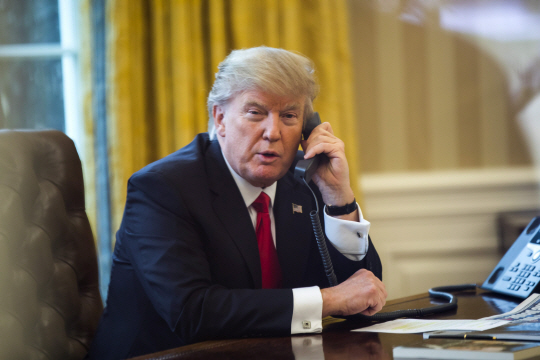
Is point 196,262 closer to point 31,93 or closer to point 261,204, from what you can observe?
point 261,204

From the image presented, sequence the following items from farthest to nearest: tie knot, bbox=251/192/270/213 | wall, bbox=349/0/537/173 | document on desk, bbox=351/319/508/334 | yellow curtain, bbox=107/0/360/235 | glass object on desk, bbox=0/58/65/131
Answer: wall, bbox=349/0/537/173
glass object on desk, bbox=0/58/65/131
yellow curtain, bbox=107/0/360/235
tie knot, bbox=251/192/270/213
document on desk, bbox=351/319/508/334

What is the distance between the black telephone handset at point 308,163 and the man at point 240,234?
2 cm

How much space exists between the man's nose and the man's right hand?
462 mm

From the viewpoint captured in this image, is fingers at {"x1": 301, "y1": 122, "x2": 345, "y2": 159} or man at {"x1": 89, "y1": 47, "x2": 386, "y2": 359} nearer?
man at {"x1": 89, "y1": 47, "x2": 386, "y2": 359}

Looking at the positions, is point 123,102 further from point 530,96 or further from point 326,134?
point 530,96

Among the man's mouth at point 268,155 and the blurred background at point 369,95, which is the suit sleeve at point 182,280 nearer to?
the man's mouth at point 268,155

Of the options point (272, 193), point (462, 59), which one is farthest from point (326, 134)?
point (462, 59)

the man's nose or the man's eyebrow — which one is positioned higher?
the man's eyebrow

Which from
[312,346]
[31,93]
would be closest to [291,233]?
[312,346]

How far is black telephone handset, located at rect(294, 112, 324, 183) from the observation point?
1562mm

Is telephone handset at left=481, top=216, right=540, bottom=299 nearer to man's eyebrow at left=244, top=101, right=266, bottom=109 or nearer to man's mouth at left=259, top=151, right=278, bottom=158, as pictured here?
man's mouth at left=259, top=151, right=278, bottom=158

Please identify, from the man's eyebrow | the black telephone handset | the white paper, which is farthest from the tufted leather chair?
the white paper

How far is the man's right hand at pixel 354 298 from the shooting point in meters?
1.25

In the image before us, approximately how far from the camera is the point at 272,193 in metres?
1.69
